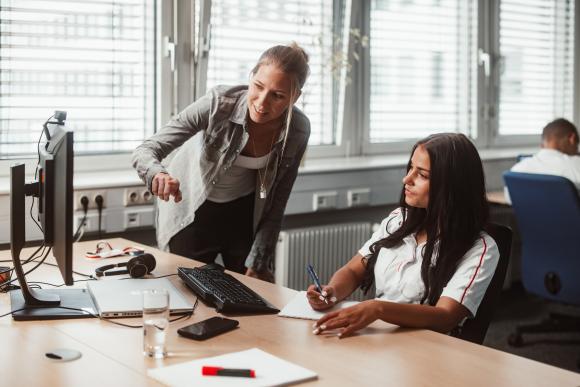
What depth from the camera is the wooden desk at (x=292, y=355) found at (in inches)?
60.2

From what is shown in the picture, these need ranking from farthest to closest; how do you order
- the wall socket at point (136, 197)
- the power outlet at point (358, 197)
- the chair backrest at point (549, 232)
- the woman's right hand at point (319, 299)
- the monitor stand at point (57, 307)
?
1. the power outlet at point (358, 197)
2. the chair backrest at point (549, 232)
3. the wall socket at point (136, 197)
4. the woman's right hand at point (319, 299)
5. the monitor stand at point (57, 307)

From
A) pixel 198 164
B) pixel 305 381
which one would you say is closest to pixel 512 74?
pixel 198 164

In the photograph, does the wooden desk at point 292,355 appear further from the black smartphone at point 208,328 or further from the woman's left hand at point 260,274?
the woman's left hand at point 260,274

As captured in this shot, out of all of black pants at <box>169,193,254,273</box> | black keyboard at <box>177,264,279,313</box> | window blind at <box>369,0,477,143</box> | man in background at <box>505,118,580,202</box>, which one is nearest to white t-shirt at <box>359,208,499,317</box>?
black keyboard at <box>177,264,279,313</box>

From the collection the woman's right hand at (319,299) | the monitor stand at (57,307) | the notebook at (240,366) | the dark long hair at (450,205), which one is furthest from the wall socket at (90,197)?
the notebook at (240,366)

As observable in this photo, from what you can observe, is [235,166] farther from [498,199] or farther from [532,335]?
[532,335]

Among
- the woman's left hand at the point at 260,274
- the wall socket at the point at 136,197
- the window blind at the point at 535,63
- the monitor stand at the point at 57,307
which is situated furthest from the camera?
the window blind at the point at 535,63

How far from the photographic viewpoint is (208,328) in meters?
1.80

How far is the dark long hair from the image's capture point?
2061 millimetres

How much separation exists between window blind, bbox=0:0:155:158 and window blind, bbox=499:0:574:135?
2.73 metres

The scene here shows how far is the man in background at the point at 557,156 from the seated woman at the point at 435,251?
2037mm

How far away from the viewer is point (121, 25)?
352 centimetres

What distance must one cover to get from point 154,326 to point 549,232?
2440 millimetres

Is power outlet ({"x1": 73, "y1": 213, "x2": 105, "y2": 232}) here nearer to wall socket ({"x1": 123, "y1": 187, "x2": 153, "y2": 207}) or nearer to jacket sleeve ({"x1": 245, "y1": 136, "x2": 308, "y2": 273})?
wall socket ({"x1": 123, "y1": 187, "x2": 153, "y2": 207})
